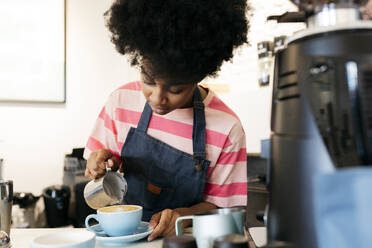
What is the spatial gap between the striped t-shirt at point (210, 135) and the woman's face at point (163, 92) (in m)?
0.24

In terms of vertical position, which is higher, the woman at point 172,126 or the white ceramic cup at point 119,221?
the woman at point 172,126

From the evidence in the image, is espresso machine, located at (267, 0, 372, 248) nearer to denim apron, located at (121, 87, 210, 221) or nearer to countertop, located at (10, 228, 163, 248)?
countertop, located at (10, 228, 163, 248)

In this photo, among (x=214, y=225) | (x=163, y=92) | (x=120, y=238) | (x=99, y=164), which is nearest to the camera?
(x=214, y=225)

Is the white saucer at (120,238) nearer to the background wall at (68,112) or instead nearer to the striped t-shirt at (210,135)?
the striped t-shirt at (210,135)

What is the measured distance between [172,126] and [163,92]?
328mm

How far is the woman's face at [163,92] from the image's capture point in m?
0.94

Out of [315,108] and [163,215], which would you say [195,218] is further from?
[163,215]

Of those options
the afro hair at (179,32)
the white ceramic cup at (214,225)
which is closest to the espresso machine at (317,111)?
the white ceramic cup at (214,225)

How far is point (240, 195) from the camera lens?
1.22 meters

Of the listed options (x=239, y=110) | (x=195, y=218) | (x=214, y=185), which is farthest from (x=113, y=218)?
(x=239, y=110)

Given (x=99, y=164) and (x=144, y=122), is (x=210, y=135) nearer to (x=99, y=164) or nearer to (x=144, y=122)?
(x=144, y=122)

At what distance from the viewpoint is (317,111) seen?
46 centimetres

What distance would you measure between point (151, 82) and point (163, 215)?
35cm

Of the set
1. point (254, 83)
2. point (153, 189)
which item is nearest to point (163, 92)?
point (153, 189)
